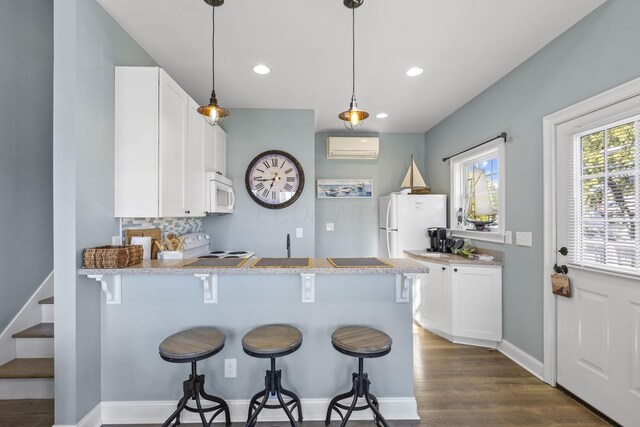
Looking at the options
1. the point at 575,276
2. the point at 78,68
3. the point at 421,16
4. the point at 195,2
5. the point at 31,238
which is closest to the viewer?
the point at 78,68

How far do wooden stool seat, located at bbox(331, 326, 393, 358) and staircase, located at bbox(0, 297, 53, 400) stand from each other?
200 cm

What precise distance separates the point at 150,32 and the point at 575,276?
3.70m

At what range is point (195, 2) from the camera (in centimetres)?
180

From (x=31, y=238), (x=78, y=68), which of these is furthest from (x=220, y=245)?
(x=78, y=68)

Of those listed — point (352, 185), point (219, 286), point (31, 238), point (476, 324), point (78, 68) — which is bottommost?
point (476, 324)

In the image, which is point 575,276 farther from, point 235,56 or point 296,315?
point 235,56

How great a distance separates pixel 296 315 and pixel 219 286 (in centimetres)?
57

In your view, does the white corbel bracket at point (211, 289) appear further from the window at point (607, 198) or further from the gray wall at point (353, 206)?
the gray wall at point (353, 206)

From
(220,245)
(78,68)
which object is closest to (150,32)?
(78,68)

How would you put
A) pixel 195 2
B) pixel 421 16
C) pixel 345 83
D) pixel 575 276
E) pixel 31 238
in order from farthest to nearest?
pixel 345 83
pixel 31 238
pixel 575 276
pixel 421 16
pixel 195 2

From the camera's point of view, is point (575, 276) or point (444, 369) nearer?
point (575, 276)

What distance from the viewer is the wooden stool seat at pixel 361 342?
1.54 metres

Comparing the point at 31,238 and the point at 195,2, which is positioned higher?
the point at 195,2

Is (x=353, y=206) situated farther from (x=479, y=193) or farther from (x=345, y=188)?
(x=479, y=193)
